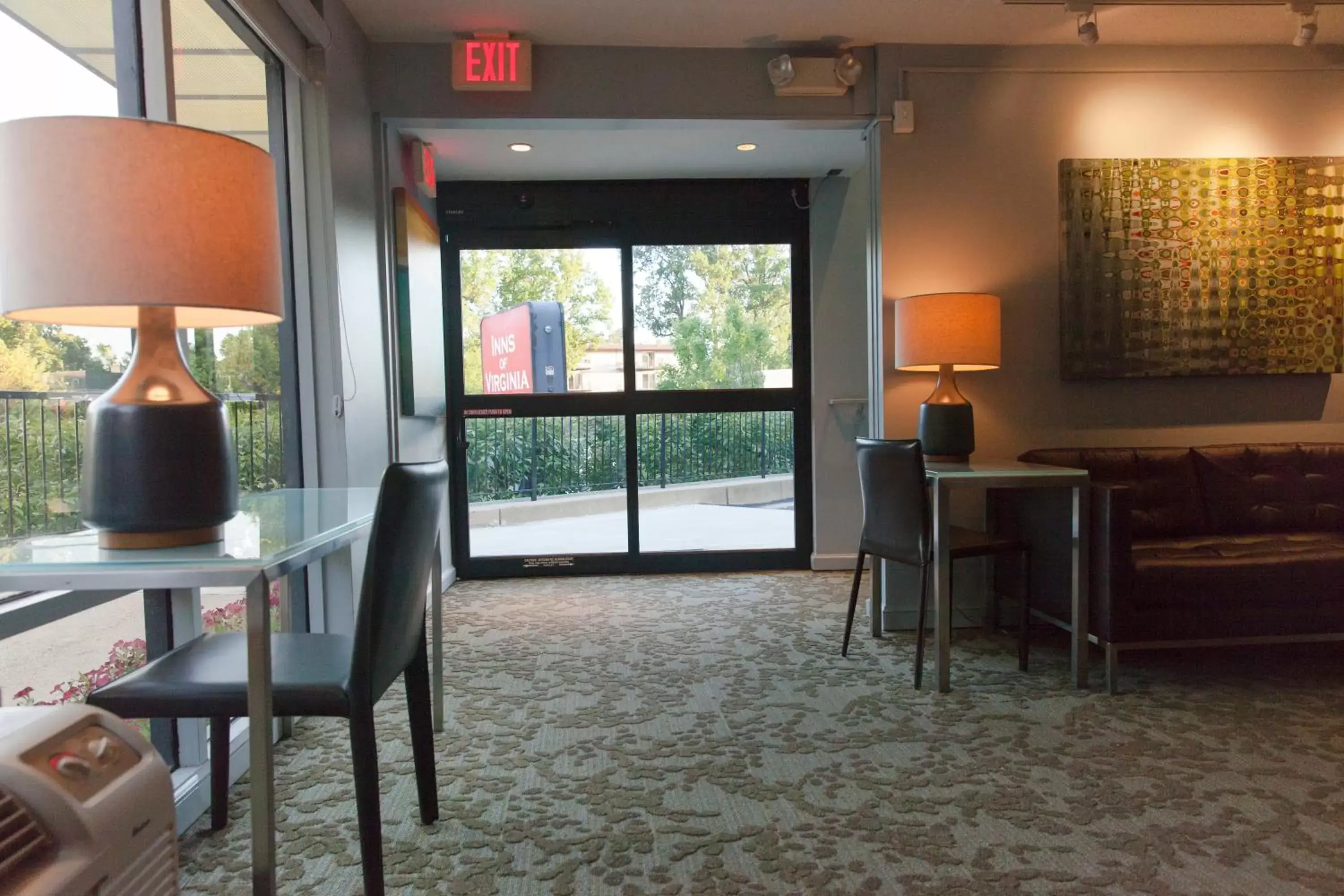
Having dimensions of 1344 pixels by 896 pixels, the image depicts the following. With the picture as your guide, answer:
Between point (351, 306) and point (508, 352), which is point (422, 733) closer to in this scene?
point (351, 306)

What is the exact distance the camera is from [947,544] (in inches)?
104

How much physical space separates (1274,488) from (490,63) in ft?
11.8

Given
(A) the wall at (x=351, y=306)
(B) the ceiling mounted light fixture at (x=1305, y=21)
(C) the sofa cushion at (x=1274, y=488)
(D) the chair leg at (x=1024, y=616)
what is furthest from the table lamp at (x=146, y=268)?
(B) the ceiling mounted light fixture at (x=1305, y=21)

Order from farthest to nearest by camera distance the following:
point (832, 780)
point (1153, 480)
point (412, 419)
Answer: point (412, 419), point (1153, 480), point (832, 780)

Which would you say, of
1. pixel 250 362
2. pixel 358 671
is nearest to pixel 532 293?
pixel 250 362

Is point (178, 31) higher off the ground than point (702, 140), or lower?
lower

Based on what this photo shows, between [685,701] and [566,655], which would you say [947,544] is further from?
→ [566,655]

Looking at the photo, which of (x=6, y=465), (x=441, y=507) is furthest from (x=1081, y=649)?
(x=6, y=465)

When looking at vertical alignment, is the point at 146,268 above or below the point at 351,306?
below

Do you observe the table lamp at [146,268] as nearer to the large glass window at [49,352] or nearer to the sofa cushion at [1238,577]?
the large glass window at [49,352]

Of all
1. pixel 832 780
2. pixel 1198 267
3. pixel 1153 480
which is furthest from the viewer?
pixel 1198 267

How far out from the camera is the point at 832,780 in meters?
1.99

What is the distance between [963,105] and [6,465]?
11.3ft

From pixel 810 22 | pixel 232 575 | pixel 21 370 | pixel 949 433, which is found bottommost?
pixel 232 575
